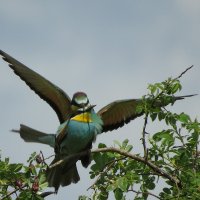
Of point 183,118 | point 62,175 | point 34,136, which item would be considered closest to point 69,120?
point 34,136

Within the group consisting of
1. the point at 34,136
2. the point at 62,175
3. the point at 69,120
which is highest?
the point at 69,120

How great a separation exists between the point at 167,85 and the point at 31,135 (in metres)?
2.32

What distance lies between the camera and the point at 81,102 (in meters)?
7.97

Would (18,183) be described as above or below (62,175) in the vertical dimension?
below

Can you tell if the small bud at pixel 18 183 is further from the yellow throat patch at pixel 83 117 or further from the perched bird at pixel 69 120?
the yellow throat patch at pixel 83 117

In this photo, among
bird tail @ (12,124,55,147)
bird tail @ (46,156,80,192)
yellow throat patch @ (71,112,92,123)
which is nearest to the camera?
bird tail @ (12,124,55,147)

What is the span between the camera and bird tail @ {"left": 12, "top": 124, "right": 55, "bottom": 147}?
748cm

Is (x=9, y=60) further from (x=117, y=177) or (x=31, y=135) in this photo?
(x=117, y=177)

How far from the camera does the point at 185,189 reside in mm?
5660

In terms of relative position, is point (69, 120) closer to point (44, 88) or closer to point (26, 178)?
point (44, 88)

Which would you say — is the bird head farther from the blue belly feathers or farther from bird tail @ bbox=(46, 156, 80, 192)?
bird tail @ bbox=(46, 156, 80, 192)

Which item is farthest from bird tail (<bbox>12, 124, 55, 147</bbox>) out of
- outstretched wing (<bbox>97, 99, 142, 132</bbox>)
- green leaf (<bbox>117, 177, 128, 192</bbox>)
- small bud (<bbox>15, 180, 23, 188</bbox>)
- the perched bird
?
green leaf (<bbox>117, 177, 128, 192</bbox>)

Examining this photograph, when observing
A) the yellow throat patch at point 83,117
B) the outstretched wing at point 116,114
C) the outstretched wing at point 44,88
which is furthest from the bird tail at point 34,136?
the outstretched wing at point 116,114

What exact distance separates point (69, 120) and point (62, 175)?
0.69m
